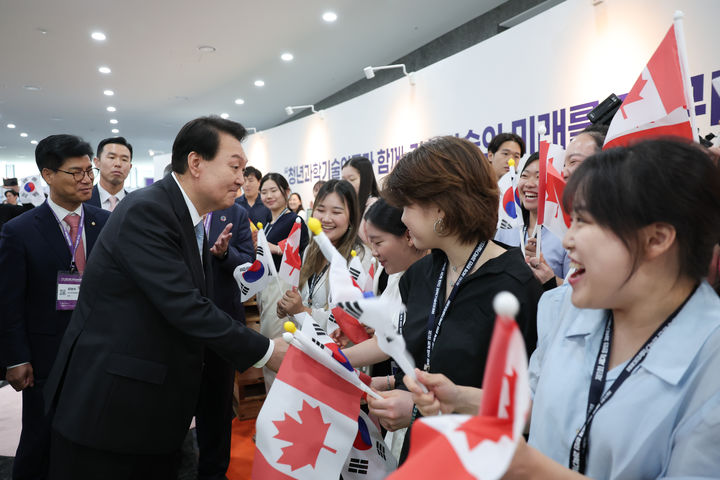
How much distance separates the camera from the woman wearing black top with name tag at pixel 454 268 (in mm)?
1276

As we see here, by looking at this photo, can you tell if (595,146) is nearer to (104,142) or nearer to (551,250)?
(551,250)

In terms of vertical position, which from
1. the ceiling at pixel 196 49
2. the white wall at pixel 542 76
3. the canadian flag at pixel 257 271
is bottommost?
the canadian flag at pixel 257 271

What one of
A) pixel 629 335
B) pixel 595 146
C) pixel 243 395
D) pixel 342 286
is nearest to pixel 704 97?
pixel 595 146

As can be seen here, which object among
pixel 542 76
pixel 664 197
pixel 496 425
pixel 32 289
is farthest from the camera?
pixel 542 76

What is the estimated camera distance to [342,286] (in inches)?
36.9

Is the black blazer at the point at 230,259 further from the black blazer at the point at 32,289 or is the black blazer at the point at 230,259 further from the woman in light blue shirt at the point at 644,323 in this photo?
the woman in light blue shirt at the point at 644,323

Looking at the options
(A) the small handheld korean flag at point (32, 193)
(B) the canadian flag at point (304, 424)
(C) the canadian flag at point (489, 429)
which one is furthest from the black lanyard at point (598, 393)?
(A) the small handheld korean flag at point (32, 193)

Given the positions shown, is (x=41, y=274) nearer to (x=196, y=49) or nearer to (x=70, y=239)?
(x=70, y=239)

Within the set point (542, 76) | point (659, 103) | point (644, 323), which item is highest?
point (542, 76)

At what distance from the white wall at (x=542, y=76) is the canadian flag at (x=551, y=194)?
1526mm

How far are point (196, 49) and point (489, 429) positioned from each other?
26.3 ft

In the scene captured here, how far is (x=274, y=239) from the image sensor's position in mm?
3938

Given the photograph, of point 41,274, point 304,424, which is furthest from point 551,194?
point 41,274

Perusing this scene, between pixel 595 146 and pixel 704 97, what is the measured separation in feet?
5.27
